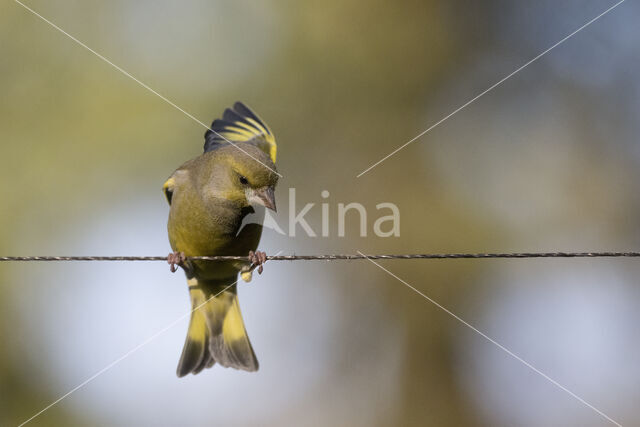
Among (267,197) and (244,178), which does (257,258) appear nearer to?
(267,197)

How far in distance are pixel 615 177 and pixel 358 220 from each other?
3403mm

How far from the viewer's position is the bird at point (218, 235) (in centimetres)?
398

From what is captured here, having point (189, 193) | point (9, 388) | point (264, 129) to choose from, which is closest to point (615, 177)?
point (264, 129)

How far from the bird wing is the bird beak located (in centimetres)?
121

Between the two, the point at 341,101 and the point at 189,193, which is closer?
the point at 189,193

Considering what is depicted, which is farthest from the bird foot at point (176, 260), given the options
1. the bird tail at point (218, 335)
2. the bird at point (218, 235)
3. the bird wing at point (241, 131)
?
the bird wing at point (241, 131)

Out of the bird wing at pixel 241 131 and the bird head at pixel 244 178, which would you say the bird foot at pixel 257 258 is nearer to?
the bird head at pixel 244 178

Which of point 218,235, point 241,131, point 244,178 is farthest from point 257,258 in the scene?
point 241,131

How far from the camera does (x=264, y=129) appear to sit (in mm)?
5375

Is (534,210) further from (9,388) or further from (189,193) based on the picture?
(9,388)

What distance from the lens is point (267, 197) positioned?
390 centimetres

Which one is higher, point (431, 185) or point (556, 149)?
point (556, 149)

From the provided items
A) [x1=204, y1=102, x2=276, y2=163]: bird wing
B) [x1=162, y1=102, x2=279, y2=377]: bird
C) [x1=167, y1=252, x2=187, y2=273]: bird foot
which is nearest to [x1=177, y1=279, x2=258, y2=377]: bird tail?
[x1=162, y1=102, x2=279, y2=377]: bird

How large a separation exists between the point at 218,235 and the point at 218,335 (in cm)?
89
